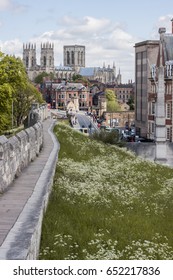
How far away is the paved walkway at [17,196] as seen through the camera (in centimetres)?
1177

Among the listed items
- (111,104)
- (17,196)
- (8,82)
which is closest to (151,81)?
(8,82)

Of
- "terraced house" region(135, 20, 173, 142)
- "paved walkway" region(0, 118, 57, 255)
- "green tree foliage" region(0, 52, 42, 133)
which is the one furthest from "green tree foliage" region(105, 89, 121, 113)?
"paved walkway" region(0, 118, 57, 255)

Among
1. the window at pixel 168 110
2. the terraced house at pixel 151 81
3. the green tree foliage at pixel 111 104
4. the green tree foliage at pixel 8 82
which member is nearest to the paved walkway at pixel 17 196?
the green tree foliage at pixel 8 82

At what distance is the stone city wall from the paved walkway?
226 millimetres

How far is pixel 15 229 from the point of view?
441 inches

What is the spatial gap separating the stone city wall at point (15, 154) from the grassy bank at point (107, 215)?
4.42 feet

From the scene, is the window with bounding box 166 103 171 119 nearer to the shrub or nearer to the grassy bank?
the shrub

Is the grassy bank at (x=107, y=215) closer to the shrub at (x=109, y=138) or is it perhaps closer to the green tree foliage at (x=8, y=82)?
the shrub at (x=109, y=138)

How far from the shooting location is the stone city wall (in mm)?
16109

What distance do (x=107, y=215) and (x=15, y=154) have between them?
13.6 feet

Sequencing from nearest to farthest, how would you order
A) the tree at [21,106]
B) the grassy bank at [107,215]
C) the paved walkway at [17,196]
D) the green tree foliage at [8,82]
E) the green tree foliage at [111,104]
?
the paved walkway at [17,196] → the grassy bank at [107,215] → the green tree foliage at [8,82] → the tree at [21,106] → the green tree foliage at [111,104]

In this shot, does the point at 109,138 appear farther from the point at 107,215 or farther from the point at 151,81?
the point at 151,81
